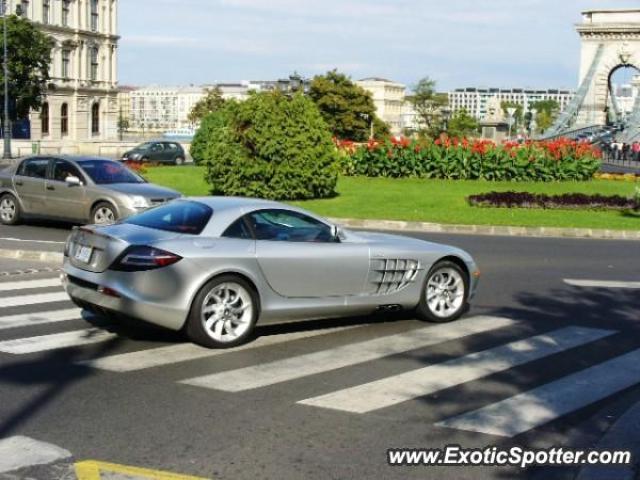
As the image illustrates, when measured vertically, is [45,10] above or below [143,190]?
above

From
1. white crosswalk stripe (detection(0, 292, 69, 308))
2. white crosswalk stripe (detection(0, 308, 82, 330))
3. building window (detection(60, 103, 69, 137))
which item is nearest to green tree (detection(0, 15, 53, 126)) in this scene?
building window (detection(60, 103, 69, 137))

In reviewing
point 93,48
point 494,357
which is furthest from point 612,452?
point 93,48

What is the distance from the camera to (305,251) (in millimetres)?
9258

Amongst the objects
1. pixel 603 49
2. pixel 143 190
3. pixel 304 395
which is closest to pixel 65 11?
pixel 603 49

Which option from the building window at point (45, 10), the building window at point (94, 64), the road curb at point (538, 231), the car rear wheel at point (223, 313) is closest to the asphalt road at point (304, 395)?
the car rear wheel at point (223, 313)

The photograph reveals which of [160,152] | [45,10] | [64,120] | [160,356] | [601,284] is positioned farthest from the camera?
[64,120]

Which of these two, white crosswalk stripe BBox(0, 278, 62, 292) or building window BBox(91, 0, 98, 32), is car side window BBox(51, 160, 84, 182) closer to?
white crosswalk stripe BBox(0, 278, 62, 292)

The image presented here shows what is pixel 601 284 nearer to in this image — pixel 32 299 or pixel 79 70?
pixel 32 299

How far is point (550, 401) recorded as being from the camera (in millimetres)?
7094

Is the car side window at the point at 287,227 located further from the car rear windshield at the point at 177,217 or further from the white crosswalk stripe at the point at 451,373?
the white crosswalk stripe at the point at 451,373

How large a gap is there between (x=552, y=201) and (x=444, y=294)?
15.6 meters

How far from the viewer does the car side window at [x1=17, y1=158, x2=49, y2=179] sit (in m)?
18.4

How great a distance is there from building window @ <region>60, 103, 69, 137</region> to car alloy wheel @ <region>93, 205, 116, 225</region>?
2800 inches

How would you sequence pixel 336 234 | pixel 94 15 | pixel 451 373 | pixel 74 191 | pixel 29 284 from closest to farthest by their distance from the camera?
pixel 451 373 < pixel 336 234 < pixel 29 284 < pixel 74 191 < pixel 94 15
